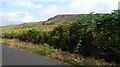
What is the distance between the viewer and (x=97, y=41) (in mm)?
14836

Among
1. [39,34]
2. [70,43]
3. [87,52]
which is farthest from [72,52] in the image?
[39,34]

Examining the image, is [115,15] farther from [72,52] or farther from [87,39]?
[72,52]

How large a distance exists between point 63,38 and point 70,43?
3.01ft

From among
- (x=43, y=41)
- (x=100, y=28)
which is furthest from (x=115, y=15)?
(x=43, y=41)

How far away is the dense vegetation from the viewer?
1392 centimetres

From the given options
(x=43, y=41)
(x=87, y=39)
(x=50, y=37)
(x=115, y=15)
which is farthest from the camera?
(x=43, y=41)

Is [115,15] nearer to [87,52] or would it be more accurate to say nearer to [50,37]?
[87,52]

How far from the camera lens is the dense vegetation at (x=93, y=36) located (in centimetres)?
1392

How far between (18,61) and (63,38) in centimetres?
449

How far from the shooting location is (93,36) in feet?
50.0

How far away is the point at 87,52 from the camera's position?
16.0 meters

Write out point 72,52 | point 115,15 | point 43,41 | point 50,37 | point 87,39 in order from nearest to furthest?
point 115,15, point 87,39, point 72,52, point 50,37, point 43,41

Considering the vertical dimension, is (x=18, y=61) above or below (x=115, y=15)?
below

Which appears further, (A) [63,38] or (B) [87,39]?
(A) [63,38]
